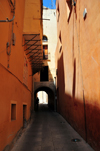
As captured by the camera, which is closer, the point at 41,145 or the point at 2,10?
the point at 2,10

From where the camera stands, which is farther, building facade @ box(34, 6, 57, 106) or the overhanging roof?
building facade @ box(34, 6, 57, 106)

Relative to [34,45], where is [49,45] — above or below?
above

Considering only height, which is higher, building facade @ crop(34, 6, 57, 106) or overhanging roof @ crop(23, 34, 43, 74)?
building facade @ crop(34, 6, 57, 106)

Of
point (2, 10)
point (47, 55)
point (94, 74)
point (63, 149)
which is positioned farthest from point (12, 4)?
point (47, 55)

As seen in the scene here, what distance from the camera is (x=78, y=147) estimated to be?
5.33 meters

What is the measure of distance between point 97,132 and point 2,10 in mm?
4878

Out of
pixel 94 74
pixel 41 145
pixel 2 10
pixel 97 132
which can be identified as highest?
pixel 2 10

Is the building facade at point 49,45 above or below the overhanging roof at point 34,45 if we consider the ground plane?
above

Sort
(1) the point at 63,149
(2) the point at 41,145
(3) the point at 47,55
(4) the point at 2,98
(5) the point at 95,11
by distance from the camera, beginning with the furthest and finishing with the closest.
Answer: (3) the point at 47,55
(2) the point at 41,145
(1) the point at 63,149
(5) the point at 95,11
(4) the point at 2,98

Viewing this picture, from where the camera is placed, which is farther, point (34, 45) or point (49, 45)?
point (49, 45)

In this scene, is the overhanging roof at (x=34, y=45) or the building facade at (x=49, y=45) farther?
the building facade at (x=49, y=45)

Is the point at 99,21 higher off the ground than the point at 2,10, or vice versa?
the point at 2,10

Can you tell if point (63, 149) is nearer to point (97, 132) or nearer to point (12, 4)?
point (97, 132)

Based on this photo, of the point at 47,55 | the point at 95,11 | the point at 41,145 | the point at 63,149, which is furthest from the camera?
the point at 47,55
